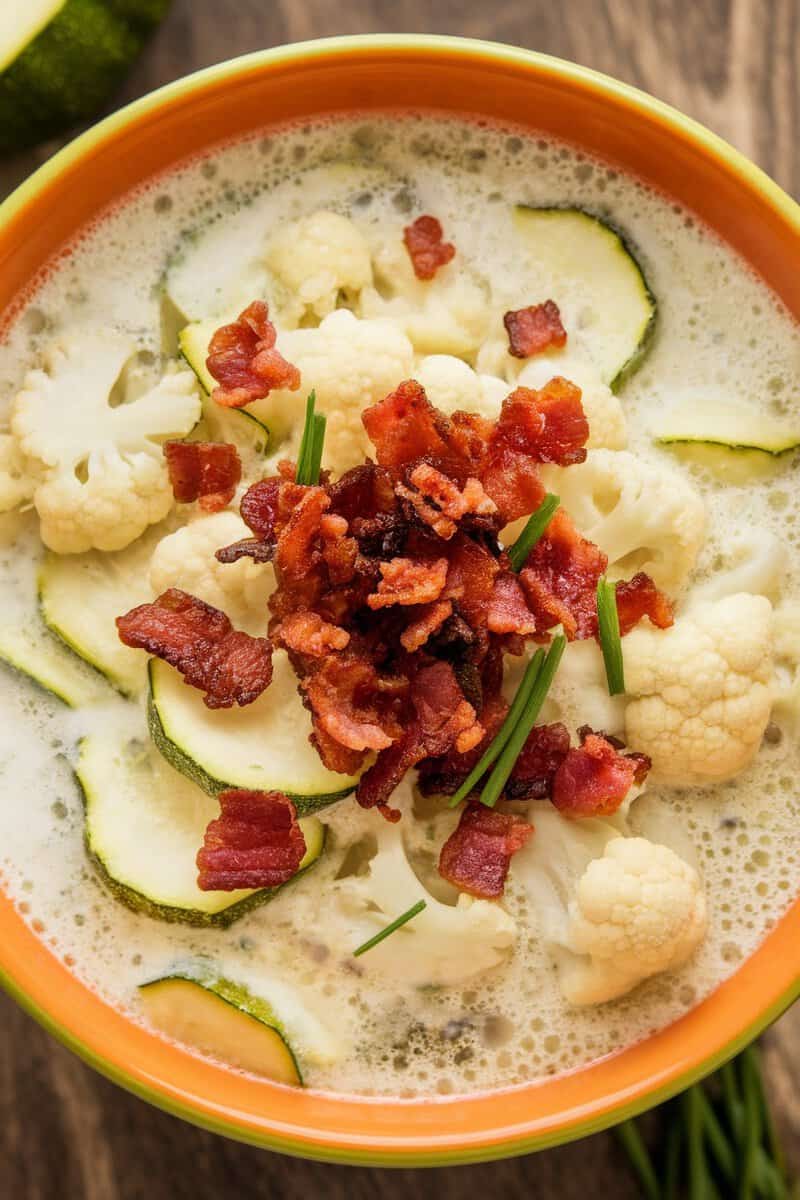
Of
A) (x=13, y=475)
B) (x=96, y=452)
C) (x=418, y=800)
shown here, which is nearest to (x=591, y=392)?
(x=418, y=800)

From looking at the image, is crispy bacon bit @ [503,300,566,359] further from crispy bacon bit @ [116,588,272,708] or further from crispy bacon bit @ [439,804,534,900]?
crispy bacon bit @ [439,804,534,900]

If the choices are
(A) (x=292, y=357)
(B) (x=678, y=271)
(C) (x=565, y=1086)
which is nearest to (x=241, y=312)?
(A) (x=292, y=357)

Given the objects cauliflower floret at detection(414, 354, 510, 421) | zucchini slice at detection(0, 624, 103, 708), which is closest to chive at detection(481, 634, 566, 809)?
cauliflower floret at detection(414, 354, 510, 421)

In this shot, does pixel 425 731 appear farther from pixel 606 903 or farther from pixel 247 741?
pixel 606 903

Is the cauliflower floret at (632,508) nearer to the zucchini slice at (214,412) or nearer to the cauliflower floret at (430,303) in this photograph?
the cauliflower floret at (430,303)

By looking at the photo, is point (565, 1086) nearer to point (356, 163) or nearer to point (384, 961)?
point (384, 961)

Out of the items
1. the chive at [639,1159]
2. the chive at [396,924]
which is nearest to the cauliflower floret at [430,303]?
the chive at [396,924]
